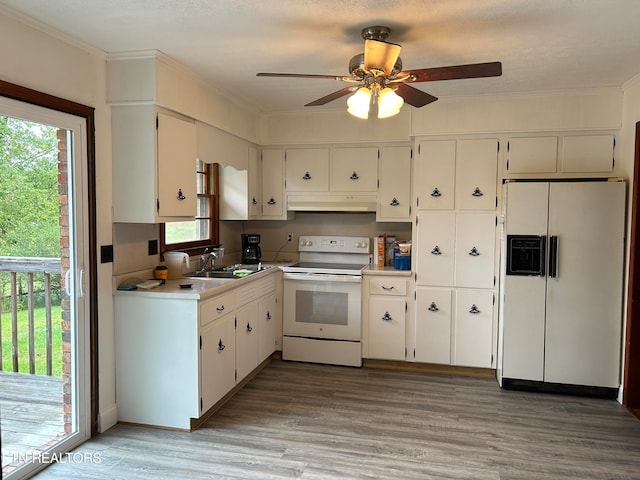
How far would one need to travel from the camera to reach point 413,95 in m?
2.63

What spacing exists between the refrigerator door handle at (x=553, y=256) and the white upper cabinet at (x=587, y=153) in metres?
0.65

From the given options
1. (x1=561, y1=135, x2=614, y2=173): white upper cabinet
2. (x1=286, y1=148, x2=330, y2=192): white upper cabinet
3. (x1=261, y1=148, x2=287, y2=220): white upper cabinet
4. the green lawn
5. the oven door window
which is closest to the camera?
the green lawn

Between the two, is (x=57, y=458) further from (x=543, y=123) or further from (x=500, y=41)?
(x=543, y=123)

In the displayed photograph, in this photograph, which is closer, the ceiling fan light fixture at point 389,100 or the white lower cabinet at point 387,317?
the ceiling fan light fixture at point 389,100

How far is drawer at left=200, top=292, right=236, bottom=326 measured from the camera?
3043 mm

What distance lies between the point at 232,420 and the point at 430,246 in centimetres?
216

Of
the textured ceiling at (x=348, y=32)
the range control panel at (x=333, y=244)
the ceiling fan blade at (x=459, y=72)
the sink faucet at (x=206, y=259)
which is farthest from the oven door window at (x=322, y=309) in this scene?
the ceiling fan blade at (x=459, y=72)

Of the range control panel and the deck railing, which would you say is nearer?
the deck railing

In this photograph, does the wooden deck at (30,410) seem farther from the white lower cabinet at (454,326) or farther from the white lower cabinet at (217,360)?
the white lower cabinet at (454,326)

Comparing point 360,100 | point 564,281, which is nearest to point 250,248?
point 360,100

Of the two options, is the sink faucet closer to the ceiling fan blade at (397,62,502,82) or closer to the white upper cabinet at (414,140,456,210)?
the white upper cabinet at (414,140,456,210)

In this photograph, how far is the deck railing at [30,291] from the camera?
2482mm

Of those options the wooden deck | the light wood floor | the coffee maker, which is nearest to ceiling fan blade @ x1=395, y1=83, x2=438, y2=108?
the light wood floor

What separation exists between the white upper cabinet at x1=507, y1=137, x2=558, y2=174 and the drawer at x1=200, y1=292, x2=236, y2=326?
8.20 feet
